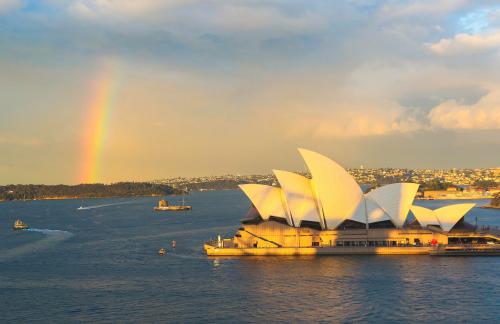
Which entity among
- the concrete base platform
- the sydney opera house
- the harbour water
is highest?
the sydney opera house

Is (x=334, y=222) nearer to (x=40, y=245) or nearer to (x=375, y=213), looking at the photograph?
(x=375, y=213)

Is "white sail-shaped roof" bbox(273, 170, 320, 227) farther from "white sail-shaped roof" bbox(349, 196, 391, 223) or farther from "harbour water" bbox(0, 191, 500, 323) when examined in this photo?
"harbour water" bbox(0, 191, 500, 323)

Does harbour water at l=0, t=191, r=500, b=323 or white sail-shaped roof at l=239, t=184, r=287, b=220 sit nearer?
harbour water at l=0, t=191, r=500, b=323

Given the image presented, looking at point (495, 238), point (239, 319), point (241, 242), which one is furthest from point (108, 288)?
point (495, 238)

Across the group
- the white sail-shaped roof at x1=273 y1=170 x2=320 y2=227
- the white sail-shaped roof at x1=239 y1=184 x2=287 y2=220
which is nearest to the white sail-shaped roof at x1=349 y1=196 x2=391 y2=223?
the white sail-shaped roof at x1=273 y1=170 x2=320 y2=227

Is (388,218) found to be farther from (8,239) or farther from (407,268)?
(8,239)

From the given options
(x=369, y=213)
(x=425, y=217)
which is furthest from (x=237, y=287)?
(x=425, y=217)

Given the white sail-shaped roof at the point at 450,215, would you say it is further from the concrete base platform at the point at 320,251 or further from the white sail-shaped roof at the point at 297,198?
the white sail-shaped roof at the point at 297,198
